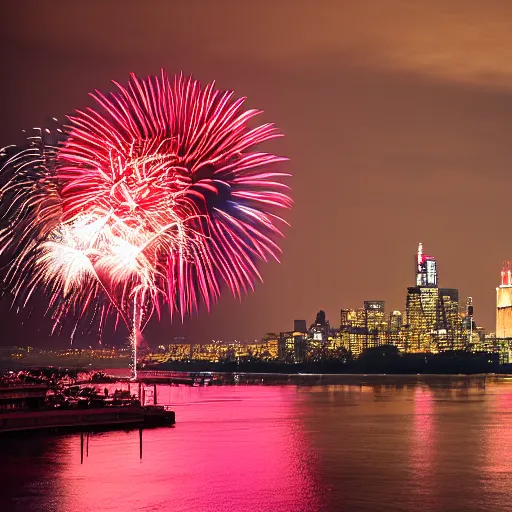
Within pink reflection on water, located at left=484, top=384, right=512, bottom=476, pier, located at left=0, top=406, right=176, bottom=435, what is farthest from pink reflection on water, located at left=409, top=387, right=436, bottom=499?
pier, located at left=0, top=406, right=176, bottom=435

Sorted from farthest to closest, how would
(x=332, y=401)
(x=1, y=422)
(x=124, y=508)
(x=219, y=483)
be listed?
(x=332, y=401) → (x=1, y=422) → (x=219, y=483) → (x=124, y=508)

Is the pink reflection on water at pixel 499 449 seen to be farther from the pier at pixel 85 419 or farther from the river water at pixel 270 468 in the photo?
the pier at pixel 85 419

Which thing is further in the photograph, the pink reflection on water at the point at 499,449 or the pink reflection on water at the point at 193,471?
the pink reflection on water at the point at 499,449

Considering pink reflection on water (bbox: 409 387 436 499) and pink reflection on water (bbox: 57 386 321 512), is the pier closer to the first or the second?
pink reflection on water (bbox: 57 386 321 512)

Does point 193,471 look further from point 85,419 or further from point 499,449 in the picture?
point 85,419

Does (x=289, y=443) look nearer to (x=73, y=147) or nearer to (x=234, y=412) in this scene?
(x=73, y=147)

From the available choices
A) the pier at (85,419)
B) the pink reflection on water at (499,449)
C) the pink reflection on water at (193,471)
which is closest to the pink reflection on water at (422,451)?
the pink reflection on water at (499,449)

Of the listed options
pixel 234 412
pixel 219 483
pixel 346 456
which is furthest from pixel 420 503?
pixel 234 412
